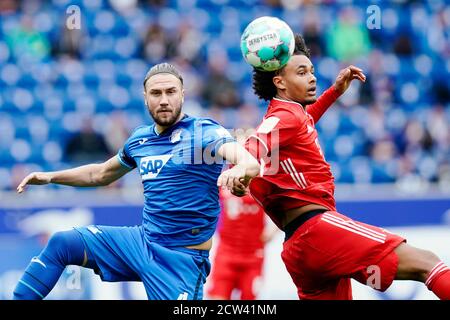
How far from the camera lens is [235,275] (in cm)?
1113

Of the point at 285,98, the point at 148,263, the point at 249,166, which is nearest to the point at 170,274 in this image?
the point at 148,263

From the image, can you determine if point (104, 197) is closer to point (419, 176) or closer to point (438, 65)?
point (419, 176)

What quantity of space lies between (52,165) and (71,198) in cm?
278

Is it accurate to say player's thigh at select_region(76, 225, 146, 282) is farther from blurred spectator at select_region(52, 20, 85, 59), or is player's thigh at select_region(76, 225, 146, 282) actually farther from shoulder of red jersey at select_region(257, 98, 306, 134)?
blurred spectator at select_region(52, 20, 85, 59)

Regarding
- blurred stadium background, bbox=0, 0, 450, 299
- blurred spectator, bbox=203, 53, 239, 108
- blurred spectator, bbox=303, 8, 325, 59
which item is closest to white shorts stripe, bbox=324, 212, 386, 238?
blurred stadium background, bbox=0, 0, 450, 299

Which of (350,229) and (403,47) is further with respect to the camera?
(403,47)

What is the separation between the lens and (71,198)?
12.4m

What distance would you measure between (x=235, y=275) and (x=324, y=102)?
A: 3.25m

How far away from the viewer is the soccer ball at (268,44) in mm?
7594

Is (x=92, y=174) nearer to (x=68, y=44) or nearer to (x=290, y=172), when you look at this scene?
(x=290, y=172)

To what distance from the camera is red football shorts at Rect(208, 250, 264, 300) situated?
36.3 ft

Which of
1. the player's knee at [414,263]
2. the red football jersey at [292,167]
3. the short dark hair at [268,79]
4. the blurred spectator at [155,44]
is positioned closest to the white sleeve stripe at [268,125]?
the red football jersey at [292,167]
